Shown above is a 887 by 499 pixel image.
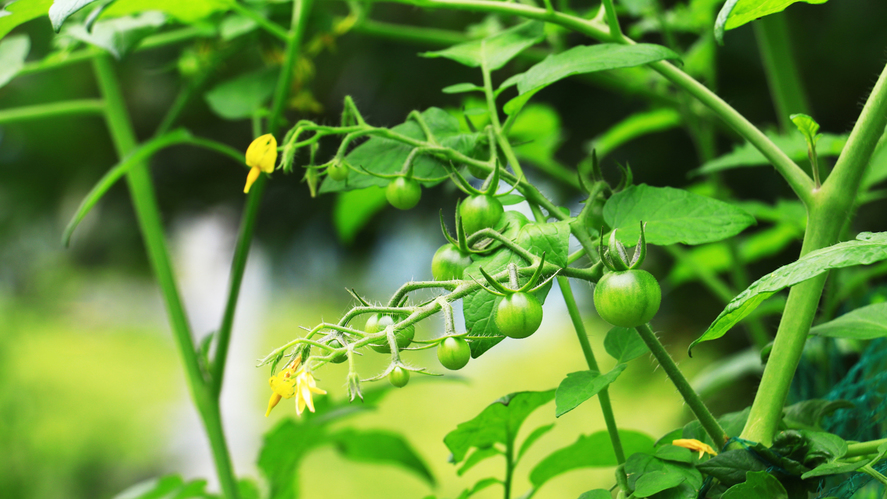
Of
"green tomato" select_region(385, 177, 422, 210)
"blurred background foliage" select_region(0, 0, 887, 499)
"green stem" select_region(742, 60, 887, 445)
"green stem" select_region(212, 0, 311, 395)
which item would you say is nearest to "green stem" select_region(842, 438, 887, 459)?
"green stem" select_region(742, 60, 887, 445)

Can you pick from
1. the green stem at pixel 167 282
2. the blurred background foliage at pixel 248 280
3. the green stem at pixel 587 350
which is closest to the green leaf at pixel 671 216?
the green stem at pixel 587 350

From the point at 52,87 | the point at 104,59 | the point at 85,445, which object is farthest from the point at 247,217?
the point at 85,445

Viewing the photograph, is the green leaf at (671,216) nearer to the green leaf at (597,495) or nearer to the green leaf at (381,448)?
the green leaf at (597,495)

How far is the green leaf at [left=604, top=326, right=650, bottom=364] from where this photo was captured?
167 mm

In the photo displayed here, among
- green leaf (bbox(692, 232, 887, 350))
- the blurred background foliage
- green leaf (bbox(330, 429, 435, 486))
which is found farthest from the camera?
the blurred background foliage

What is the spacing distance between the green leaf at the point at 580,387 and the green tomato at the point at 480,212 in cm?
4

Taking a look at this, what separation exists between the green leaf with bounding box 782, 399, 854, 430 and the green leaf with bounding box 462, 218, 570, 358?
0.34 feet

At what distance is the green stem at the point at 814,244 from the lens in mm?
149

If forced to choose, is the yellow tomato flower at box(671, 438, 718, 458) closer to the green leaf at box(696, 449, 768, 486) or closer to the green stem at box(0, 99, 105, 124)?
the green leaf at box(696, 449, 768, 486)

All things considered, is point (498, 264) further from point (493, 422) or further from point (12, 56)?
point (12, 56)

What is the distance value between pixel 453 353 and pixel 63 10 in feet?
0.41

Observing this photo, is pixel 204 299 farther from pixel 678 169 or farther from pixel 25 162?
pixel 678 169

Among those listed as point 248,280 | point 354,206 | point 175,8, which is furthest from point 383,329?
point 248,280

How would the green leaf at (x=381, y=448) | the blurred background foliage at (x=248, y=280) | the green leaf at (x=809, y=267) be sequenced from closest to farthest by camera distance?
the green leaf at (x=809, y=267) → the green leaf at (x=381, y=448) → the blurred background foliage at (x=248, y=280)
